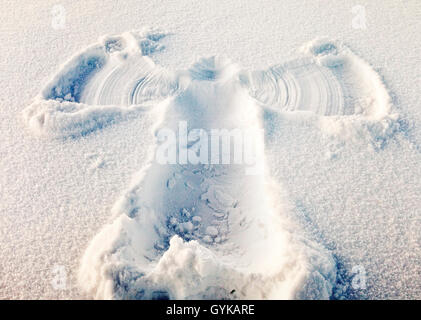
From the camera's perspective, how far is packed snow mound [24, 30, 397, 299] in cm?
104

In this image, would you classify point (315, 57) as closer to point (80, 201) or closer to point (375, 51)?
point (375, 51)

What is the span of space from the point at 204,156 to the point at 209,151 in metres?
0.03

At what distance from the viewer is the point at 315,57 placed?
1803 millimetres

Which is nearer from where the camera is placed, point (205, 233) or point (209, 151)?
point (205, 233)

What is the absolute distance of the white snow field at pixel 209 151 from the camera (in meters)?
1.09

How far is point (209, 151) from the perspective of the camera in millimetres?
1514

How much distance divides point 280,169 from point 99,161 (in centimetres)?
74

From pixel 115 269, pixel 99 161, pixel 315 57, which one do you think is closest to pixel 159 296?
pixel 115 269

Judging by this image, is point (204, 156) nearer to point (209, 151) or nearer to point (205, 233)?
point (209, 151)
